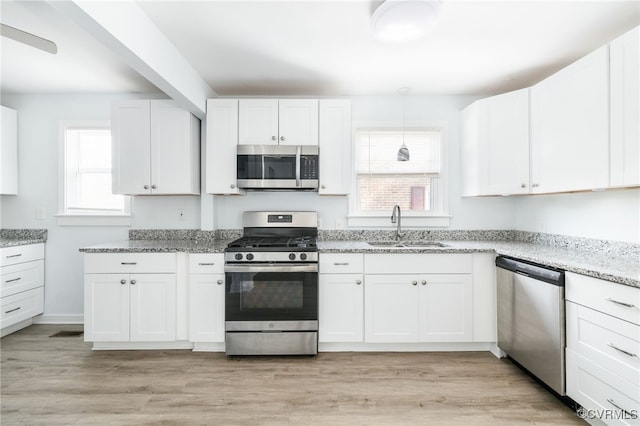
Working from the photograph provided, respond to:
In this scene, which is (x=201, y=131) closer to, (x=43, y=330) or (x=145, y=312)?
(x=145, y=312)

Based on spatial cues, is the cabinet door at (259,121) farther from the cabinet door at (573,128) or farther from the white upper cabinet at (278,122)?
the cabinet door at (573,128)

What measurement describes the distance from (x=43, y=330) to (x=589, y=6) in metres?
5.19

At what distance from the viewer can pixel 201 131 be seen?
3.29 metres

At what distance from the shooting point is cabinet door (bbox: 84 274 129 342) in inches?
107

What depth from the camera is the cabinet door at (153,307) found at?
2725 millimetres

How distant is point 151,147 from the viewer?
3.03m

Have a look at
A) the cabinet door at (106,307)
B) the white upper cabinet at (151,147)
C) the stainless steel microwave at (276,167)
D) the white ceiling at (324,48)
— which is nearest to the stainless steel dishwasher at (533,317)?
the white ceiling at (324,48)

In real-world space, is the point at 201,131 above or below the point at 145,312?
above

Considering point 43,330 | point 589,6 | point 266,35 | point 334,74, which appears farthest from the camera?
point 43,330

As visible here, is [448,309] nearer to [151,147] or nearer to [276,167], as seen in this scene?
[276,167]

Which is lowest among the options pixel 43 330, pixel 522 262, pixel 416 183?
pixel 43 330

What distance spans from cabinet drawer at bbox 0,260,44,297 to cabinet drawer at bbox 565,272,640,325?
4.57m

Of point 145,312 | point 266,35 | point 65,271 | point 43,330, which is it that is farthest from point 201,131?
point 43,330

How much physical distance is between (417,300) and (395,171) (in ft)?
4.51
